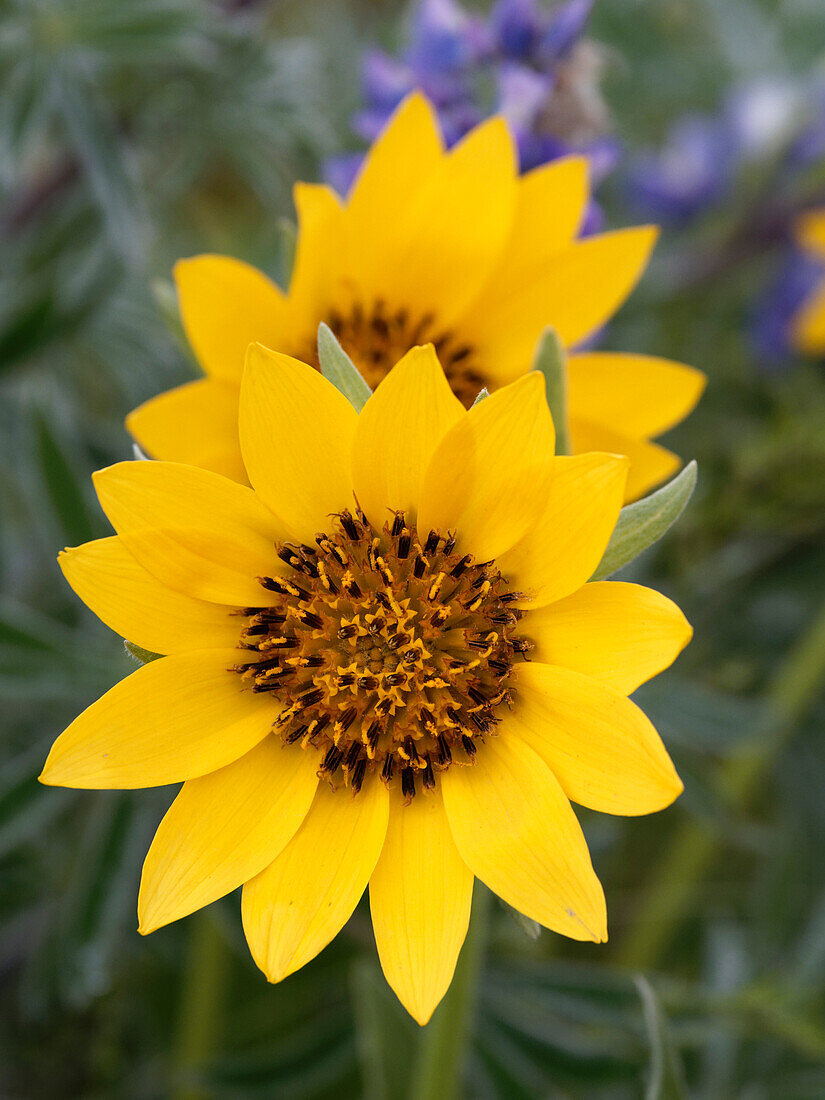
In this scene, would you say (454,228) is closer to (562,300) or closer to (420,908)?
(562,300)

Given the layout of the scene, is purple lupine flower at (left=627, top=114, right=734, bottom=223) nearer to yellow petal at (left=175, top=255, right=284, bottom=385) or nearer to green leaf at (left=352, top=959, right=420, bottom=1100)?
yellow petal at (left=175, top=255, right=284, bottom=385)

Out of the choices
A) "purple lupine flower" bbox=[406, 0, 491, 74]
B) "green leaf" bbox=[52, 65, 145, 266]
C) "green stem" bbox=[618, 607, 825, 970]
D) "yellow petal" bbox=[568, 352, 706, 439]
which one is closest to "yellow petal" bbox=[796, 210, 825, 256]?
"green stem" bbox=[618, 607, 825, 970]

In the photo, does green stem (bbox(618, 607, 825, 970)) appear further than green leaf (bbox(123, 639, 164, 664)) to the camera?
Yes

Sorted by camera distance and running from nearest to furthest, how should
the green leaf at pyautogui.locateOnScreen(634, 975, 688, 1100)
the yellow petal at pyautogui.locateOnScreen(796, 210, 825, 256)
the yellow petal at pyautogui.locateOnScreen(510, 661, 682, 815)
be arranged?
the yellow petal at pyautogui.locateOnScreen(510, 661, 682, 815)
the green leaf at pyautogui.locateOnScreen(634, 975, 688, 1100)
the yellow petal at pyautogui.locateOnScreen(796, 210, 825, 256)

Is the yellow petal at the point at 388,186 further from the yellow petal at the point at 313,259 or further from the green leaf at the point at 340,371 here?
the green leaf at the point at 340,371

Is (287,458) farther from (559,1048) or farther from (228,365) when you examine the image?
(559,1048)

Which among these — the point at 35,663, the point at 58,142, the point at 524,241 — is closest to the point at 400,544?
the point at 524,241

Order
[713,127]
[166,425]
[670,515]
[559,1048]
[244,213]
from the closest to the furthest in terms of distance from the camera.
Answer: [670,515]
[166,425]
[559,1048]
[713,127]
[244,213]

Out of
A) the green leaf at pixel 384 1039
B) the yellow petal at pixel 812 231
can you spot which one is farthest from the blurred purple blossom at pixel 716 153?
the green leaf at pixel 384 1039
